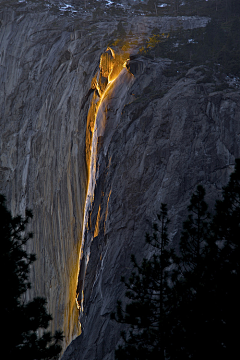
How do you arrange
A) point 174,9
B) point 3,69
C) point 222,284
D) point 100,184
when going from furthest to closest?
point 174,9 → point 3,69 → point 100,184 → point 222,284

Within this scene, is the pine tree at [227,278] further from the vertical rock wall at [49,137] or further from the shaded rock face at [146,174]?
the vertical rock wall at [49,137]

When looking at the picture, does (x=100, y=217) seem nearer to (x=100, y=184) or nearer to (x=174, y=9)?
(x=100, y=184)

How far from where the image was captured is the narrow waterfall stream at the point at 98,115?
2441 cm

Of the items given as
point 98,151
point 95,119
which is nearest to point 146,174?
point 98,151

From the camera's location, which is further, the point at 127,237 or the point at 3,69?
the point at 3,69

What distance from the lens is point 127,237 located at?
1878 cm

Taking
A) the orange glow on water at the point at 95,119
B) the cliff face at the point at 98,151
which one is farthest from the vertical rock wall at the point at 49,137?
the orange glow on water at the point at 95,119

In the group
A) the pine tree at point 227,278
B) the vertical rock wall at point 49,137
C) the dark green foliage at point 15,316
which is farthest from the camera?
the vertical rock wall at point 49,137

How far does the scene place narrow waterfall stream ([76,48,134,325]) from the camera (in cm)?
2441

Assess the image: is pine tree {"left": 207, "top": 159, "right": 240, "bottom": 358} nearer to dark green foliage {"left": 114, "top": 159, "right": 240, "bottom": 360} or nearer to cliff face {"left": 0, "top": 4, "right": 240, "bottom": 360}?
dark green foliage {"left": 114, "top": 159, "right": 240, "bottom": 360}

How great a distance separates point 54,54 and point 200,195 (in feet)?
104

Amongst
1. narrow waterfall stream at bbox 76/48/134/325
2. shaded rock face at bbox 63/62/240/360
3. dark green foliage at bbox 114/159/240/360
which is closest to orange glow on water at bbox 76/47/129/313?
narrow waterfall stream at bbox 76/48/134/325

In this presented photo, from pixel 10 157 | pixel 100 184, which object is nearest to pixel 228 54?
pixel 100 184

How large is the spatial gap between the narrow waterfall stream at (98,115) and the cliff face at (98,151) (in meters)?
0.19
